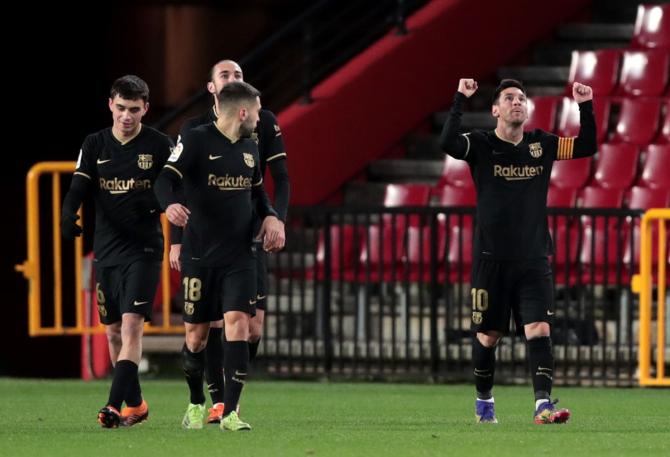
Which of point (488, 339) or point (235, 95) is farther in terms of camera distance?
point (488, 339)

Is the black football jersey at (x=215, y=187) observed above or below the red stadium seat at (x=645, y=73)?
below

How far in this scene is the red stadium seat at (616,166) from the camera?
54.0 ft

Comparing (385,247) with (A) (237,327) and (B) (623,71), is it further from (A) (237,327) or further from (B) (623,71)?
(A) (237,327)

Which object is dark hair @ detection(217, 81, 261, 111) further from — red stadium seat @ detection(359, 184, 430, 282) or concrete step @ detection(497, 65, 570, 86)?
concrete step @ detection(497, 65, 570, 86)

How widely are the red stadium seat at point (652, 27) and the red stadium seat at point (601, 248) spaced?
3.10 metres

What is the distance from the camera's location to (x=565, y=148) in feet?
34.5

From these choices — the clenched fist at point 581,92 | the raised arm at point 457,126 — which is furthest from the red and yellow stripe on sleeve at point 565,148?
the raised arm at point 457,126

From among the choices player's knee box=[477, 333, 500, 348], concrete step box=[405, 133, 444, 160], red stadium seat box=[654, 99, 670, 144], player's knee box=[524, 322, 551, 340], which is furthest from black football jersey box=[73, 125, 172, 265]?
concrete step box=[405, 133, 444, 160]

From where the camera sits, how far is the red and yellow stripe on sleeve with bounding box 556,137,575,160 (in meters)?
Answer: 10.5

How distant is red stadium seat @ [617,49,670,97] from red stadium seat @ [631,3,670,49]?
21 cm

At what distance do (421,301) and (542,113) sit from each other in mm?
3251

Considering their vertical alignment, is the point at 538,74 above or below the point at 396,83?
above

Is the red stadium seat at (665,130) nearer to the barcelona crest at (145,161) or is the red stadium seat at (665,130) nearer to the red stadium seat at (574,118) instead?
the red stadium seat at (574,118)

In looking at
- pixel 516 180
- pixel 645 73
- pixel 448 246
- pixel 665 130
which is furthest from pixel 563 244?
pixel 516 180
